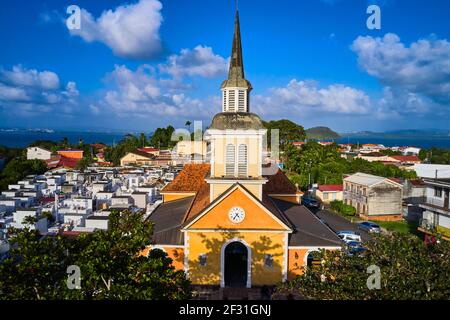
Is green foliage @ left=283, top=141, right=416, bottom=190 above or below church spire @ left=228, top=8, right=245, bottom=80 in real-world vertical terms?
below

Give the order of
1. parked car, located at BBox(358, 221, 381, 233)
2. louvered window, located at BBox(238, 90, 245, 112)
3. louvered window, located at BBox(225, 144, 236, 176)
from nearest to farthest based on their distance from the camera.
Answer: louvered window, located at BBox(225, 144, 236, 176) → louvered window, located at BBox(238, 90, 245, 112) → parked car, located at BBox(358, 221, 381, 233)

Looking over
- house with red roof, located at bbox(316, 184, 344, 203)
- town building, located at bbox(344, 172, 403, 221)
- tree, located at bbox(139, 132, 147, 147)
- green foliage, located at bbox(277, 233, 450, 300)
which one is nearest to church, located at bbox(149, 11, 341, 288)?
green foliage, located at bbox(277, 233, 450, 300)

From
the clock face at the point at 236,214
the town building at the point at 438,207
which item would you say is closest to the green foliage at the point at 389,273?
the clock face at the point at 236,214

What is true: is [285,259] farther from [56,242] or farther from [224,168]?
[56,242]

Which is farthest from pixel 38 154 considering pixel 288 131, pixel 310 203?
pixel 310 203

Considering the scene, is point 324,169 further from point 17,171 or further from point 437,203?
point 17,171

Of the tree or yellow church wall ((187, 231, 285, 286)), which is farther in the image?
the tree

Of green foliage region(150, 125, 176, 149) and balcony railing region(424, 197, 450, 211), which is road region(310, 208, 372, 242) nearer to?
balcony railing region(424, 197, 450, 211)
